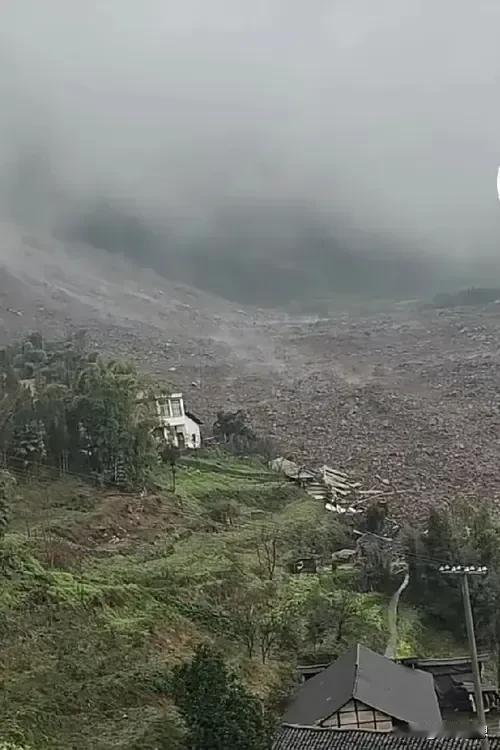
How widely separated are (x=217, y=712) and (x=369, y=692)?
239cm

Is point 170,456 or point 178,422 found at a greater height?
point 178,422

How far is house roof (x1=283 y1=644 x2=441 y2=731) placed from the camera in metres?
10.0

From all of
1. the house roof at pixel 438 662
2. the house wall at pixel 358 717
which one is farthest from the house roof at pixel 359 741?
the house roof at pixel 438 662

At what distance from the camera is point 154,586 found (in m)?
14.1

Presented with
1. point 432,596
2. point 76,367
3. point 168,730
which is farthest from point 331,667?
point 76,367

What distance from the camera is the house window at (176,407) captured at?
28627 mm

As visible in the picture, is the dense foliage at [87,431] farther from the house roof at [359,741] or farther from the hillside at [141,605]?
the house roof at [359,741]

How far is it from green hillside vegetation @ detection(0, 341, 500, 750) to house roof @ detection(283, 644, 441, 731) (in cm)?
49

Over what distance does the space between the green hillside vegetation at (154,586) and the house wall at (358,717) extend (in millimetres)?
917

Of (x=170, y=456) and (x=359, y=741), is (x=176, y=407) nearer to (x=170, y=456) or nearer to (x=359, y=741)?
(x=170, y=456)

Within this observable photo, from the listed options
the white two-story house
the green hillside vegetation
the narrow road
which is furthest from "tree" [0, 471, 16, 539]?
the white two-story house

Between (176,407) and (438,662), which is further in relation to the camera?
(176,407)

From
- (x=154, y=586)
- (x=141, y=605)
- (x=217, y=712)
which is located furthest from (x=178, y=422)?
(x=217, y=712)

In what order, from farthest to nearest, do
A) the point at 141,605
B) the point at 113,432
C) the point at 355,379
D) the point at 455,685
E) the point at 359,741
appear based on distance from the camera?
1. the point at 355,379
2. the point at 113,432
3. the point at 141,605
4. the point at 455,685
5. the point at 359,741
